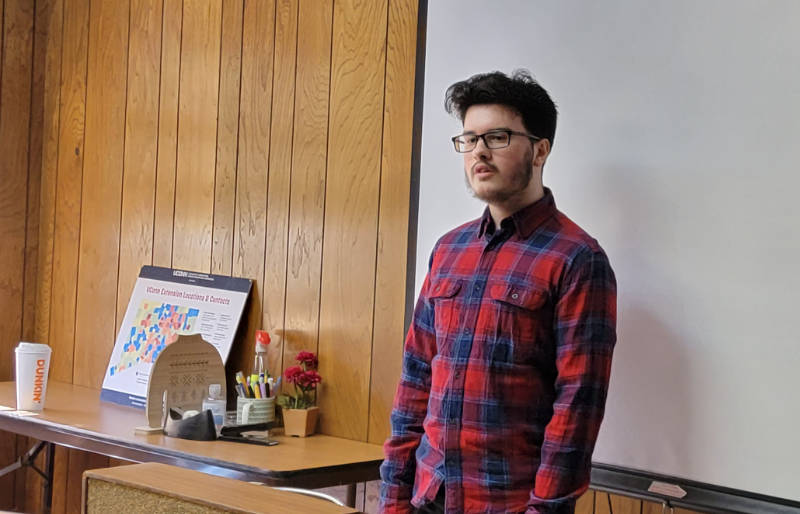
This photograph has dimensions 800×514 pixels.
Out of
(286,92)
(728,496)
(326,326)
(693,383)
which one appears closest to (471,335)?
(693,383)

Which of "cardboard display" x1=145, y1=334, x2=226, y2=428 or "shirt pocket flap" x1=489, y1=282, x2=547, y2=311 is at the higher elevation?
"shirt pocket flap" x1=489, y1=282, x2=547, y2=311

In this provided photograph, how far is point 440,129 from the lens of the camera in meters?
2.44

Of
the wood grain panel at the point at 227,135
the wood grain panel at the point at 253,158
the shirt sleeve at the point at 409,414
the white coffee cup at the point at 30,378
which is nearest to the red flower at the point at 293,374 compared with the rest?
the wood grain panel at the point at 253,158

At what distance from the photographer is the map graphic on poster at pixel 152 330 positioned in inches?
123

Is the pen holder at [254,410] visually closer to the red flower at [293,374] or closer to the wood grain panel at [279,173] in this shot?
the red flower at [293,374]

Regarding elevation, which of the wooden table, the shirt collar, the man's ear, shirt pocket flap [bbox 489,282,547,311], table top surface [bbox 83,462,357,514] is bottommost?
the wooden table

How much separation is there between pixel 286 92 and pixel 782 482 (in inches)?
74.4

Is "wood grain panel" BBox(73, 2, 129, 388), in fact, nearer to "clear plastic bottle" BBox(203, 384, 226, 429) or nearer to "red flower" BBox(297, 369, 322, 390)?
"clear plastic bottle" BBox(203, 384, 226, 429)

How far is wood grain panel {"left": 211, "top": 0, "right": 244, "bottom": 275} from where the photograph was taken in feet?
10.0

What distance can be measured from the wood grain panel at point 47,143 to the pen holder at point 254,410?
1.52 m

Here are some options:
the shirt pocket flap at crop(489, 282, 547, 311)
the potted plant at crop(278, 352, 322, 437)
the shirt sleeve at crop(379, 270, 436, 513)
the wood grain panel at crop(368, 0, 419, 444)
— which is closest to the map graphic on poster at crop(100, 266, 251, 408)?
the potted plant at crop(278, 352, 322, 437)

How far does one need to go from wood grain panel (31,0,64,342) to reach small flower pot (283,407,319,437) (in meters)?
1.62

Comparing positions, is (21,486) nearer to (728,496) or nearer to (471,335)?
(471,335)

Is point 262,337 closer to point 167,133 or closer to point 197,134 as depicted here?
point 197,134
